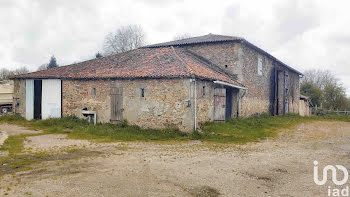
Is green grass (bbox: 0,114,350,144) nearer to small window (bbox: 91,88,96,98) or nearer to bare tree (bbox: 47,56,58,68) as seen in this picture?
small window (bbox: 91,88,96,98)

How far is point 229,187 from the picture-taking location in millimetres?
5422

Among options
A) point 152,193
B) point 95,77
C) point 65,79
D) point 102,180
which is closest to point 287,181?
point 152,193

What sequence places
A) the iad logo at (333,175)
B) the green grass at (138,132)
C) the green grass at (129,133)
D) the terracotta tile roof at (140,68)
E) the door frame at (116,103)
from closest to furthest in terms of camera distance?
the iad logo at (333,175) < the green grass at (129,133) < the green grass at (138,132) < the terracotta tile roof at (140,68) < the door frame at (116,103)

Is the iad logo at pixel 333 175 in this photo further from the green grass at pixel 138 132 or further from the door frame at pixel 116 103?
the door frame at pixel 116 103

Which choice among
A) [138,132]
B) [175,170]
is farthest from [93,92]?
[175,170]

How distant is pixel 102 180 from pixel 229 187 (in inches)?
107

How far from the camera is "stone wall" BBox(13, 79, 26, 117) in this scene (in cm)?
1645

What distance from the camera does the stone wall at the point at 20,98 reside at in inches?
648

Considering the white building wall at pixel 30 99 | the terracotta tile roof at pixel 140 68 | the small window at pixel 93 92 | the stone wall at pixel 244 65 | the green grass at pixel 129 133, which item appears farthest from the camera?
the stone wall at pixel 244 65

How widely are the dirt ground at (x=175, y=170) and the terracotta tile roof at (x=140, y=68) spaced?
4163mm

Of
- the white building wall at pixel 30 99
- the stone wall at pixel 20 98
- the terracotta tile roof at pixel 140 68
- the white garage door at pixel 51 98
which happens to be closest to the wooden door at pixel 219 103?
the terracotta tile roof at pixel 140 68

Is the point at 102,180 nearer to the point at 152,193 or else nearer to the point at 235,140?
the point at 152,193

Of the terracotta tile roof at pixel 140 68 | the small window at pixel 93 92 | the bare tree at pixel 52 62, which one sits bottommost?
the small window at pixel 93 92

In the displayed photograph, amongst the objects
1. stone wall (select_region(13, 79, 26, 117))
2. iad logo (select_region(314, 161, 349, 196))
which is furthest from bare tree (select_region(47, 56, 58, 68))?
iad logo (select_region(314, 161, 349, 196))
